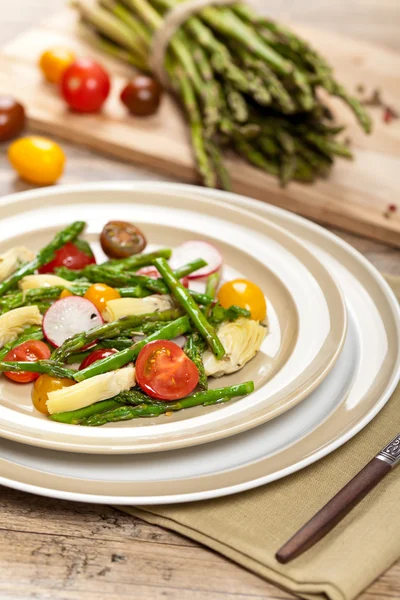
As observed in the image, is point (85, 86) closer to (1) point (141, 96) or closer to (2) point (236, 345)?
(1) point (141, 96)

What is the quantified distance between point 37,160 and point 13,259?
4.10ft

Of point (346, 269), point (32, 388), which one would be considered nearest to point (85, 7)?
point (346, 269)

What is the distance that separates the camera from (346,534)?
245 centimetres

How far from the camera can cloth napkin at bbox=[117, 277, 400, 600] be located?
92.2 inches

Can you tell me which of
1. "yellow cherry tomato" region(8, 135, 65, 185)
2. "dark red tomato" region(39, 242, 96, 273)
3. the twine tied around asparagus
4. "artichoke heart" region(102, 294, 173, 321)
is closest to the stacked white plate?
"dark red tomato" region(39, 242, 96, 273)

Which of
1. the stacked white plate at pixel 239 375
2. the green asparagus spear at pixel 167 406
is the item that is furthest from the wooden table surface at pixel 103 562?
the green asparagus spear at pixel 167 406

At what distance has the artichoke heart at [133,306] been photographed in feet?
9.91

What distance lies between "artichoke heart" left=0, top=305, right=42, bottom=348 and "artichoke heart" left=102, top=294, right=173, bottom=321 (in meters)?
0.27

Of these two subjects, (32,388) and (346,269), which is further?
(346,269)

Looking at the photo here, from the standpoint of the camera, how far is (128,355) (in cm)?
283

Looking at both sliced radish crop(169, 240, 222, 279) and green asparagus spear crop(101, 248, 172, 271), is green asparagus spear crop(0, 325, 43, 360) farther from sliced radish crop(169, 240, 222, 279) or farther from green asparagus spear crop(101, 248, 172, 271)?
sliced radish crop(169, 240, 222, 279)

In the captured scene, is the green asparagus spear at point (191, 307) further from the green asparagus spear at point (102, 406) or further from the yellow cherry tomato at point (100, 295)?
the green asparagus spear at point (102, 406)

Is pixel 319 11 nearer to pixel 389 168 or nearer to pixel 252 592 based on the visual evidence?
pixel 389 168

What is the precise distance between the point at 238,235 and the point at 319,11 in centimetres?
403
